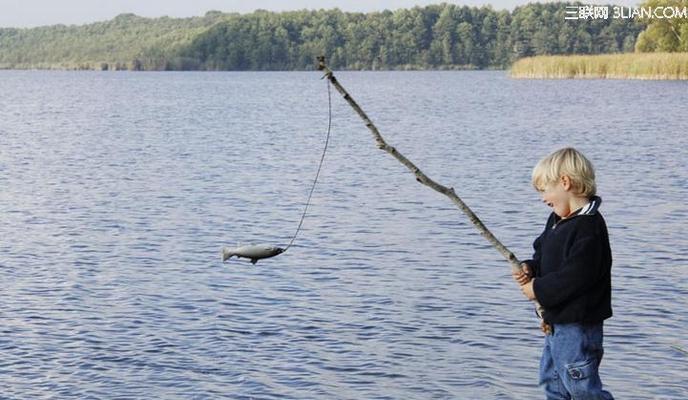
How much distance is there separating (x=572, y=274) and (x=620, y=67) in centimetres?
7307

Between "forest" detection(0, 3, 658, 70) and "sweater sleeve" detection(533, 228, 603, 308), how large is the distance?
154 meters

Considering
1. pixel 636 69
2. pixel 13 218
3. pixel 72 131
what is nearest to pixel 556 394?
pixel 13 218

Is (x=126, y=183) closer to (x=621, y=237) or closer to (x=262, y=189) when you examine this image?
(x=262, y=189)

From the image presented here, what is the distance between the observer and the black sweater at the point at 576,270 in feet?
18.8

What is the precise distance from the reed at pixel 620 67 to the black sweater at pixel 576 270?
68087mm

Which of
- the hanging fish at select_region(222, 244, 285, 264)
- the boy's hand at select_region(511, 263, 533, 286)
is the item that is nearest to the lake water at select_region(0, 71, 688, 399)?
the hanging fish at select_region(222, 244, 285, 264)

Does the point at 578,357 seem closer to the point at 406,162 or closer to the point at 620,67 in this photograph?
the point at 406,162

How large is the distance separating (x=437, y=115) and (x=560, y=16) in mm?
111236

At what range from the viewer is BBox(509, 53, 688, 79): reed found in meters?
74.2

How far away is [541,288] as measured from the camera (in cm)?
580

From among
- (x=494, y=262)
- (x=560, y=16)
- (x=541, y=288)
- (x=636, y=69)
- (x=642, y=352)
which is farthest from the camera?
(x=560, y=16)

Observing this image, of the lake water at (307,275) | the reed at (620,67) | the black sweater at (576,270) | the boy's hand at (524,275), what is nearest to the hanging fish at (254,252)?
the boy's hand at (524,275)

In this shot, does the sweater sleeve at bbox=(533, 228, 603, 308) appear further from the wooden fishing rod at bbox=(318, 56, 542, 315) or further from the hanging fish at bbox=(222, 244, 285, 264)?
the hanging fish at bbox=(222, 244, 285, 264)

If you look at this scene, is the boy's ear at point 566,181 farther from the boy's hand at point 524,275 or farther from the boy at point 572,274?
the boy's hand at point 524,275
